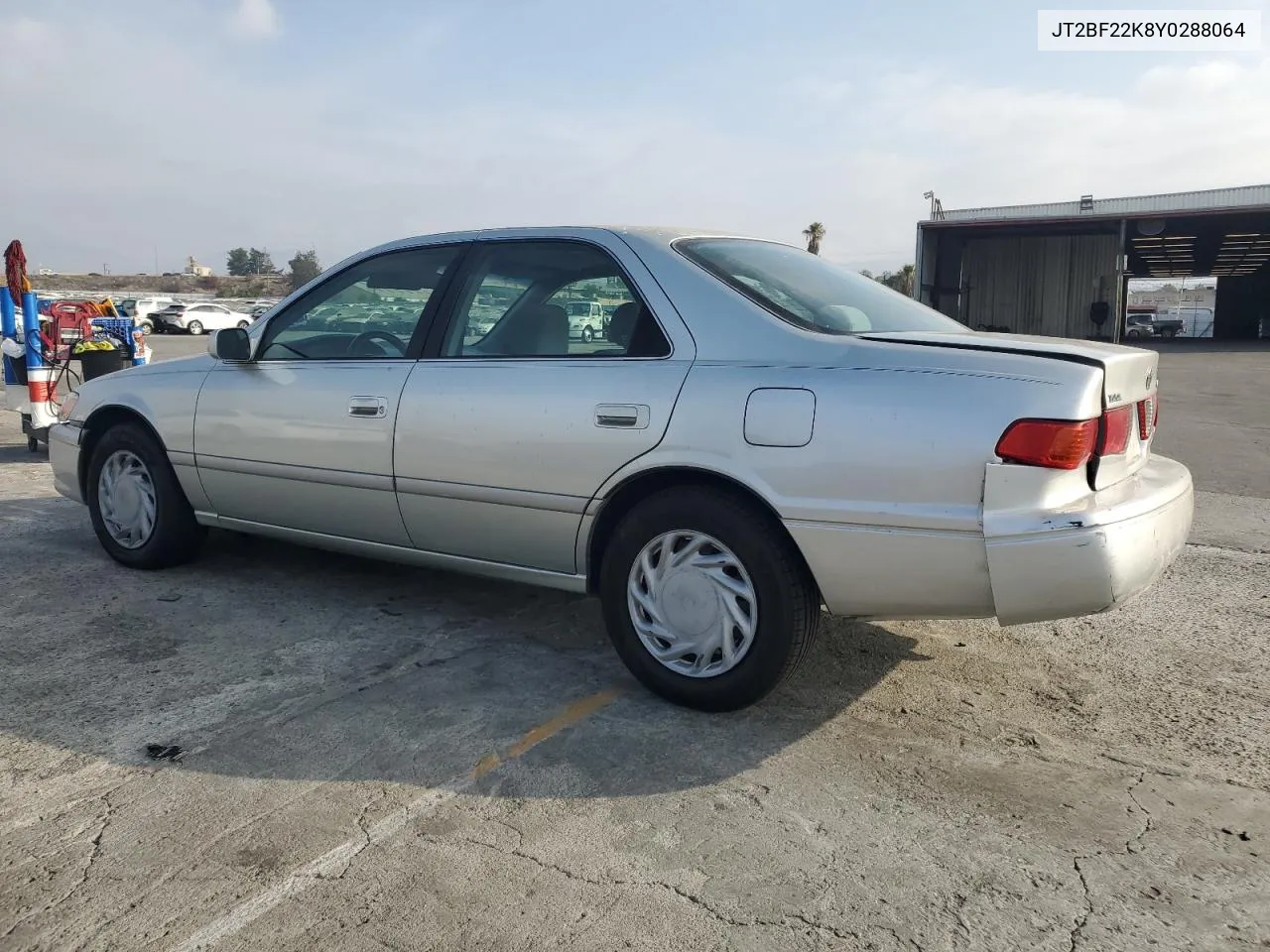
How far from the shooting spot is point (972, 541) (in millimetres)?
2750

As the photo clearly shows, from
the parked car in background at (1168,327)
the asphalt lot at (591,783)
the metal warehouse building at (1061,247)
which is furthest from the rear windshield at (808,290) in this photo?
the parked car in background at (1168,327)

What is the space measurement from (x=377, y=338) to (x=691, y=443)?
5.34 ft

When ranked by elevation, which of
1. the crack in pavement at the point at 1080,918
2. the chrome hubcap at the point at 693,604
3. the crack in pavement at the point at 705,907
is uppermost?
the chrome hubcap at the point at 693,604

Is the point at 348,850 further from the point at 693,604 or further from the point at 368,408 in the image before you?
the point at 368,408

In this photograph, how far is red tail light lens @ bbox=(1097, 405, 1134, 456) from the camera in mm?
2828

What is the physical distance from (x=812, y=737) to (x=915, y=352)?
1189 millimetres

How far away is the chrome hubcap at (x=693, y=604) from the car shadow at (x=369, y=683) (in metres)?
0.20

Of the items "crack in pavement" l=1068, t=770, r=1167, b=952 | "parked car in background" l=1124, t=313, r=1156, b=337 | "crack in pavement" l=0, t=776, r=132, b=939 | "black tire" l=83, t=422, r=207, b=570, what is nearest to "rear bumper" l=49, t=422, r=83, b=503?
"black tire" l=83, t=422, r=207, b=570

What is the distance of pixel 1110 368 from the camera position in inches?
113

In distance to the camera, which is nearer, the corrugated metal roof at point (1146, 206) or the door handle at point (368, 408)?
the door handle at point (368, 408)

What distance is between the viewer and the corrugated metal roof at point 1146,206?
28594mm

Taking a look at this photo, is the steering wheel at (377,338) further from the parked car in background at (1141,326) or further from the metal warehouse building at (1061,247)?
the parked car in background at (1141,326)

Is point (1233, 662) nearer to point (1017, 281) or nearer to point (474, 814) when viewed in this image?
point (474, 814)

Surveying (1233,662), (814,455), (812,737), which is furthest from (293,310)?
(1233,662)
